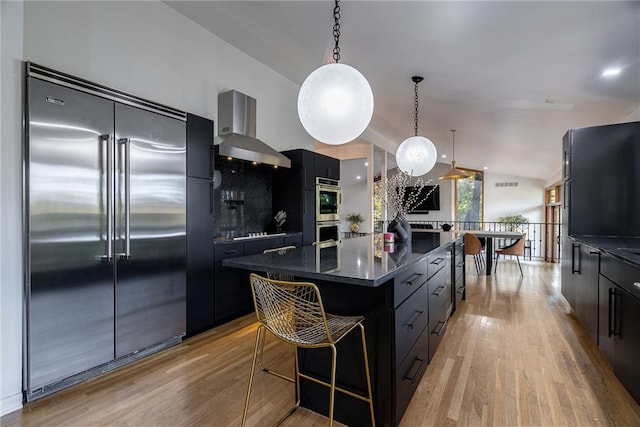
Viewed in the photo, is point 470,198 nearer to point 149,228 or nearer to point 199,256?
point 199,256

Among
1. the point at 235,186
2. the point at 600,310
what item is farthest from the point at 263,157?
the point at 600,310

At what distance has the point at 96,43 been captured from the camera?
248 cm

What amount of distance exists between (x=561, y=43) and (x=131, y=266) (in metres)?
3.75

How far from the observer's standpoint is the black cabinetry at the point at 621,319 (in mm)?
1778

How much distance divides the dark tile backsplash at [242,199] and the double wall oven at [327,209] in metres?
0.71

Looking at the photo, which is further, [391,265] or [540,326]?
[540,326]

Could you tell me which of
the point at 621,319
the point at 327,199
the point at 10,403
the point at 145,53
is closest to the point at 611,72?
the point at 621,319

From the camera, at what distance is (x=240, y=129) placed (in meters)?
3.63

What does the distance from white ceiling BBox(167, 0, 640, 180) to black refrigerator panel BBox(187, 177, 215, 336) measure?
5.83ft

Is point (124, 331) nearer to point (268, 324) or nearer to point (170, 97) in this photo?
point (268, 324)

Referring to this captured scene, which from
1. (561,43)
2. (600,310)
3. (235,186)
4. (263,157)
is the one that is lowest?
(600,310)

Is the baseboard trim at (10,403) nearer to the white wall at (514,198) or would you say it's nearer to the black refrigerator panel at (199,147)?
the black refrigerator panel at (199,147)

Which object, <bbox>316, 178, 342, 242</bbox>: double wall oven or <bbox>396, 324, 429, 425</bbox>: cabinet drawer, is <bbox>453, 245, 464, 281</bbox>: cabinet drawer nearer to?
<bbox>396, 324, 429, 425</bbox>: cabinet drawer

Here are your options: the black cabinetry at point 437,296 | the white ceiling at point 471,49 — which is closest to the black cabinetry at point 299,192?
the white ceiling at point 471,49
